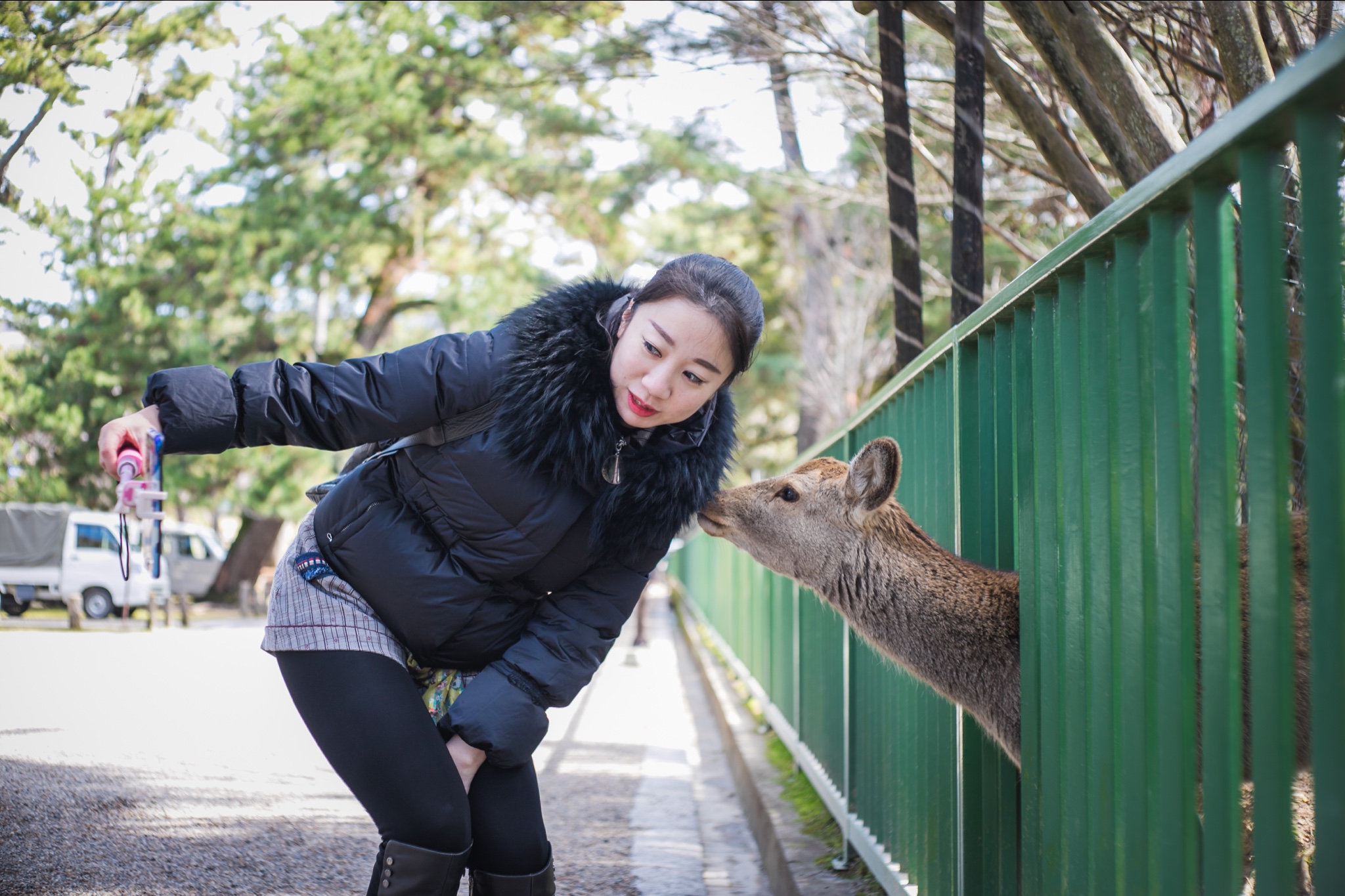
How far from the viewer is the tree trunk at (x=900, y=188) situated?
5754 mm

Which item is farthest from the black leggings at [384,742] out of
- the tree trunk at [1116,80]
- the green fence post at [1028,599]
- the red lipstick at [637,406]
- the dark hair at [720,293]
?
the tree trunk at [1116,80]

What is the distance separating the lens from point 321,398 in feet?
7.64

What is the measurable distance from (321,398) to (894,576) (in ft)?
5.88

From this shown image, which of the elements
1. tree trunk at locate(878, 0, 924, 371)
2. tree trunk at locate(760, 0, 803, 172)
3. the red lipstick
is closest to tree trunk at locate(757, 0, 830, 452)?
tree trunk at locate(760, 0, 803, 172)

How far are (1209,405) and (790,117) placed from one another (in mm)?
7635

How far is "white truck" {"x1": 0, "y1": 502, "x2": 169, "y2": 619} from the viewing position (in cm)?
584

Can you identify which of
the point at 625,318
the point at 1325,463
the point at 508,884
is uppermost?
the point at 625,318

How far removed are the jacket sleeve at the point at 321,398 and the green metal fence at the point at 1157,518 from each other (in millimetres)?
1404

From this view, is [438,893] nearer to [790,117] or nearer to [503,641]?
[503,641]

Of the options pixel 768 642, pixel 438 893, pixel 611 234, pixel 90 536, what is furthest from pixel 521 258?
pixel 438 893

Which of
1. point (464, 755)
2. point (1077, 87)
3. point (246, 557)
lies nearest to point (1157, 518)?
point (464, 755)

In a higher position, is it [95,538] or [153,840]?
[95,538]

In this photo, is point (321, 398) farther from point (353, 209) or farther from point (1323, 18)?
point (353, 209)

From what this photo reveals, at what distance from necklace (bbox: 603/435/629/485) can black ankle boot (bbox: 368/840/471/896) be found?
98 cm
